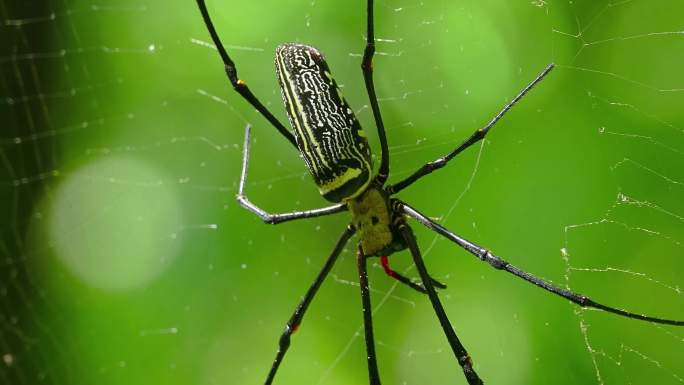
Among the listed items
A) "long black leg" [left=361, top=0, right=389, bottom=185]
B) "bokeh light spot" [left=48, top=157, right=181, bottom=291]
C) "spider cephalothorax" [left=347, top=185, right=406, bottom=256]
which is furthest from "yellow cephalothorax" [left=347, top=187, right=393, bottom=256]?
"bokeh light spot" [left=48, top=157, right=181, bottom=291]

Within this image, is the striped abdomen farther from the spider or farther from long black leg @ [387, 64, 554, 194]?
long black leg @ [387, 64, 554, 194]

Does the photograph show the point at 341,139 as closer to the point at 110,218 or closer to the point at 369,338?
the point at 369,338

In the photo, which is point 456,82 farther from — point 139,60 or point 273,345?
point 139,60

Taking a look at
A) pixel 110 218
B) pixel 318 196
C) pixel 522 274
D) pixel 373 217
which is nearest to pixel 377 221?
pixel 373 217

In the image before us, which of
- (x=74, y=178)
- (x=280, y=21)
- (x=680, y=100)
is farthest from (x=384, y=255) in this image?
(x=74, y=178)

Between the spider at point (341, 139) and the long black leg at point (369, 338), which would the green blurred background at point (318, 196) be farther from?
the long black leg at point (369, 338)
